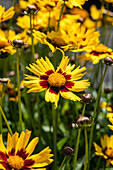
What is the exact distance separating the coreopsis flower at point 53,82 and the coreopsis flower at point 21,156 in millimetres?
120

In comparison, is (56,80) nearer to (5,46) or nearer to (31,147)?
(31,147)

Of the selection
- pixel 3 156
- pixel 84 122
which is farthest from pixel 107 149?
pixel 3 156

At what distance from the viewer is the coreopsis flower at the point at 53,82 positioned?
0.72 m

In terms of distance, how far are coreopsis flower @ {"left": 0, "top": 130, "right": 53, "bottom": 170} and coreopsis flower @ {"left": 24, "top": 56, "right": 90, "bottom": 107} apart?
0.12m

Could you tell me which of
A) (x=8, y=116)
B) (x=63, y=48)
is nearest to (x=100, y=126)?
(x=8, y=116)

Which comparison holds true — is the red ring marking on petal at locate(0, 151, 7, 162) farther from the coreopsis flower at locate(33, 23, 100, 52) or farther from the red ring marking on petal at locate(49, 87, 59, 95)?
the coreopsis flower at locate(33, 23, 100, 52)

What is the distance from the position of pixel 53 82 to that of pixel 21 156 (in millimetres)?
205

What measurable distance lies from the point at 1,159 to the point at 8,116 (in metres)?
0.83

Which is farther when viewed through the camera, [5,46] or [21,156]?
[5,46]

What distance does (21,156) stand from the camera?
68 centimetres

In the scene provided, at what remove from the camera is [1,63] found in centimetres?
192

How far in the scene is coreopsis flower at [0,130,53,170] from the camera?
64cm

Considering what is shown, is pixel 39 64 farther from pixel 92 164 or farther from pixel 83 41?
pixel 92 164

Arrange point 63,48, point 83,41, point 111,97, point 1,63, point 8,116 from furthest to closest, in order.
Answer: point 1,63 → point 111,97 → point 8,116 → point 83,41 → point 63,48
